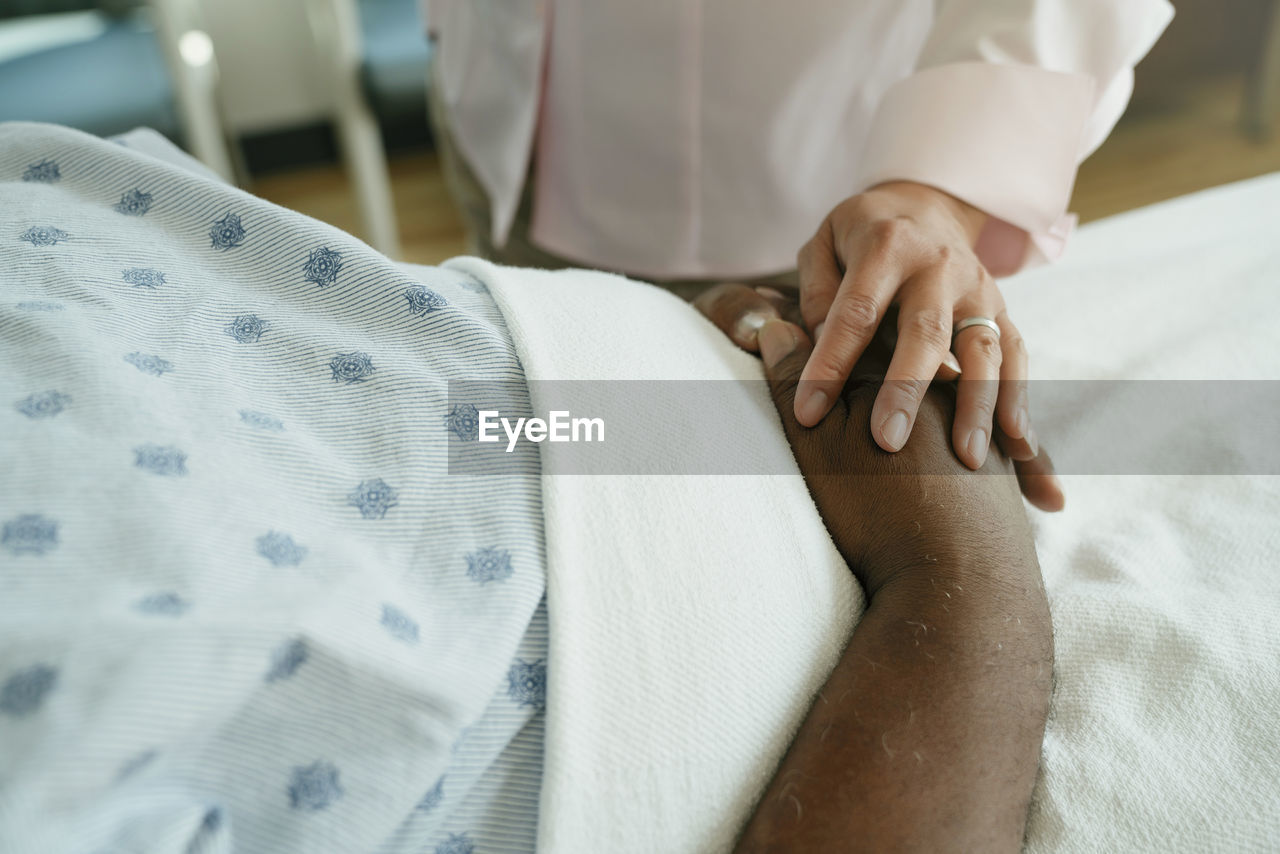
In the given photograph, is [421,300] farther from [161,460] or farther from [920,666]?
[920,666]

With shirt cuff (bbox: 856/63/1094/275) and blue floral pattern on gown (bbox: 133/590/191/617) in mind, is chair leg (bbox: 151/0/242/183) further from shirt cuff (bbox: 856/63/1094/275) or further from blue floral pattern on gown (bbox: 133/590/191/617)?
blue floral pattern on gown (bbox: 133/590/191/617)

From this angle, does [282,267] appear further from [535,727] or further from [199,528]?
[535,727]

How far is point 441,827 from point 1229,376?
78 centimetres

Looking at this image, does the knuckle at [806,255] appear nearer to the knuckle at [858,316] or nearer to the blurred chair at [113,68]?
the knuckle at [858,316]

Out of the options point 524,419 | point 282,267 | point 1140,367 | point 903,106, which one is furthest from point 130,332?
point 1140,367

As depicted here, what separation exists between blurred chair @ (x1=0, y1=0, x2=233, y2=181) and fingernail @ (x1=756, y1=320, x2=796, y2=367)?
166cm

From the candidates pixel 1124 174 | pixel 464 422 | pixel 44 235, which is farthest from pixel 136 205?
pixel 1124 174

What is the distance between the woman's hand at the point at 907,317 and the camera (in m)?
0.59

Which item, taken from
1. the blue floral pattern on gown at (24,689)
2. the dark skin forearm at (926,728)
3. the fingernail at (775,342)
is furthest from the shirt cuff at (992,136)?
the blue floral pattern on gown at (24,689)

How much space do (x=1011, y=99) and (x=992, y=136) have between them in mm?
39

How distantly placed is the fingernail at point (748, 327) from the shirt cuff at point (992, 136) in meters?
0.23

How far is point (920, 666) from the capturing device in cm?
48

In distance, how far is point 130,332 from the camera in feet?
1.59

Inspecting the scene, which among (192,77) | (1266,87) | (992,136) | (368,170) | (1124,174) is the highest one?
(992,136)
